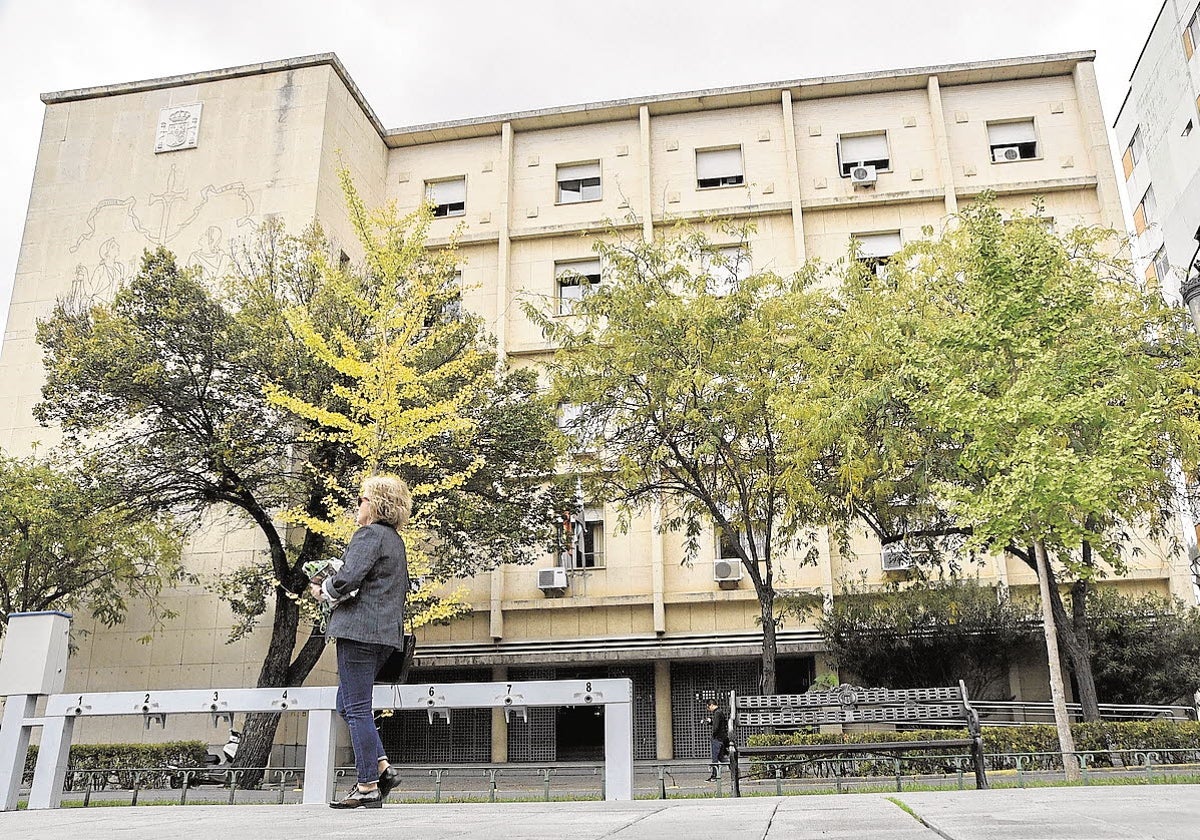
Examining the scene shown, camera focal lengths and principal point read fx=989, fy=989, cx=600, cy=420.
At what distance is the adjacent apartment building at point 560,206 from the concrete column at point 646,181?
0.06 meters

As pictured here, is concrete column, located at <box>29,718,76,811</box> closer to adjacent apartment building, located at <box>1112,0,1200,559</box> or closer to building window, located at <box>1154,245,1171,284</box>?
adjacent apartment building, located at <box>1112,0,1200,559</box>

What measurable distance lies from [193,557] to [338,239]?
890 centimetres

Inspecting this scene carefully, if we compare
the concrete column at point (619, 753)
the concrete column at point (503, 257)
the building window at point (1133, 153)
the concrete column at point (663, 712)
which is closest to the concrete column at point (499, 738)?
the concrete column at point (503, 257)

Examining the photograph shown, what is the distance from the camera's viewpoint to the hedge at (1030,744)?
13031 mm

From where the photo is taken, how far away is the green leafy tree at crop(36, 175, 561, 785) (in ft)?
55.0

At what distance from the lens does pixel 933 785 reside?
11289mm

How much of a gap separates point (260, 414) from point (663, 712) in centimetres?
1215

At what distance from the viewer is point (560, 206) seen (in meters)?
27.9

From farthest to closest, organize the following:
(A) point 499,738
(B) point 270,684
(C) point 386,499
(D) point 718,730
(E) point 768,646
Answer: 1. (A) point 499,738
2. (B) point 270,684
3. (D) point 718,730
4. (E) point 768,646
5. (C) point 386,499

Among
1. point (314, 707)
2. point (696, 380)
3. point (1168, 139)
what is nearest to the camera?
point (314, 707)

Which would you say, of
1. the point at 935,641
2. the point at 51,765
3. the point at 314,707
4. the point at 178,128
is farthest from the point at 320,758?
the point at 178,128

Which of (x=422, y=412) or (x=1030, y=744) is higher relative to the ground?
(x=422, y=412)

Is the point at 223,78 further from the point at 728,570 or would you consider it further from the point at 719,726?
the point at 719,726

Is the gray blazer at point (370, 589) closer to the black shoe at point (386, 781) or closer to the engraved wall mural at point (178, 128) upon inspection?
the black shoe at point (386, 781)
